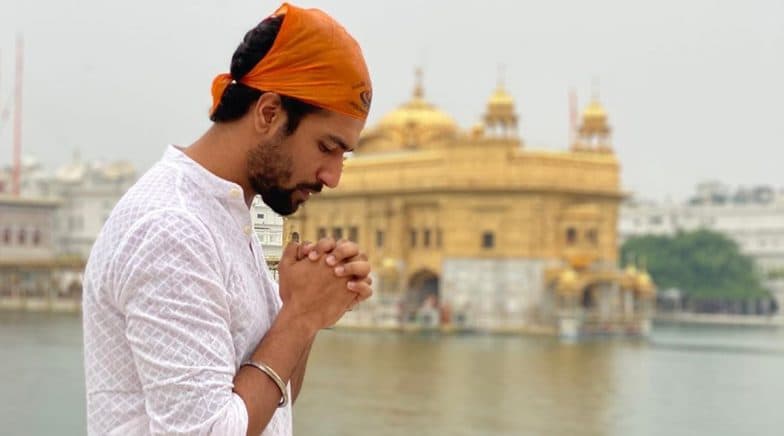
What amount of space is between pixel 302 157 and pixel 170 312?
21cm

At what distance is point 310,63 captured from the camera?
1339mm

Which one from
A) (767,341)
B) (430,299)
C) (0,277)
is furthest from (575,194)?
(0,277)

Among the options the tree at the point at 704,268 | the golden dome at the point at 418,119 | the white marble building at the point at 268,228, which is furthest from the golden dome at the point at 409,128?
the white marble building at the point at 268,228

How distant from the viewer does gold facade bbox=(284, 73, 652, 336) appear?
31766mm

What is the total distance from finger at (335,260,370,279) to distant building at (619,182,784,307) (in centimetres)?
5072

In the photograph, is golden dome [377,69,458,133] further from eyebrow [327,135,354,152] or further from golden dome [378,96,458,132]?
eyebrow [327,135,354,152]

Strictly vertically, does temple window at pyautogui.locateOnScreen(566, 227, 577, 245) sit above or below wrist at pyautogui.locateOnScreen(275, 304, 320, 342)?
above

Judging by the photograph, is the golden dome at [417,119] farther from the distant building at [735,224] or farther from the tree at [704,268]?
the distant building at [735,224]

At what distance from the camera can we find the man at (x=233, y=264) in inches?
48.9

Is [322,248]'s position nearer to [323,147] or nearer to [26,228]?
[323,147]

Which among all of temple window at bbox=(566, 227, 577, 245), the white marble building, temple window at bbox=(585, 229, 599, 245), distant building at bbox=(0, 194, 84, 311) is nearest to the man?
the white marble building

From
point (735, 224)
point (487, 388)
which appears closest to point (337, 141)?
point (487, 388)

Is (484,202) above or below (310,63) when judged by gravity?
above

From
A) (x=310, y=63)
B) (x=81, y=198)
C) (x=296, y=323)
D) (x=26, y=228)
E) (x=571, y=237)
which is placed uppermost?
(x=81, y=198)
